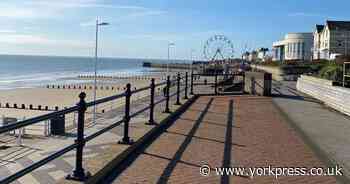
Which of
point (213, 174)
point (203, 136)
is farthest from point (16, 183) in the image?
point (203, 136)

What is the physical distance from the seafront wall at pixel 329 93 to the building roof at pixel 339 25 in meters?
75.3

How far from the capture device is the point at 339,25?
316 feet

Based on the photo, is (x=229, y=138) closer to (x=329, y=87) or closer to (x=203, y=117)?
(x=203, y=117)

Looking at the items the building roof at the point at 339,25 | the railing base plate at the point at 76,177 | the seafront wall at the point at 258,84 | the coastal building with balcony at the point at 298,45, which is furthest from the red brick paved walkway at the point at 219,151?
the coastal building with balcony at the point at 298,45

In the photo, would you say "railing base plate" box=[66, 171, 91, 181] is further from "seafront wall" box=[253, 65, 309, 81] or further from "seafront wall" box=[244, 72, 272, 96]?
"seafront wall" box=[253, 65, 309, 81]

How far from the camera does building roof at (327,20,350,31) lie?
94.1m

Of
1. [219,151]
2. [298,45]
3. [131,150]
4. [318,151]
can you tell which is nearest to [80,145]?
[131,150]

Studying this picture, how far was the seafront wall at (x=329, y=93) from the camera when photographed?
14.4m

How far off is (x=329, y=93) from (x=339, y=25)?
85.5 meters

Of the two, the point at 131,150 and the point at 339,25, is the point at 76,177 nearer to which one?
the point at 131,150

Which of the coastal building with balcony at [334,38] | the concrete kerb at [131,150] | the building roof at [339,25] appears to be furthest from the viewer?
the building roof at [339,25]

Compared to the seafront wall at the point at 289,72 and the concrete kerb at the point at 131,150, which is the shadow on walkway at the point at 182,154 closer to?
the concrete kerb at the point at 131,150

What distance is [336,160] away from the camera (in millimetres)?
7488

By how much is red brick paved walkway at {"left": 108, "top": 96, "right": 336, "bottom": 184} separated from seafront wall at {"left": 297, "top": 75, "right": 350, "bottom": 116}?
9.53ft
